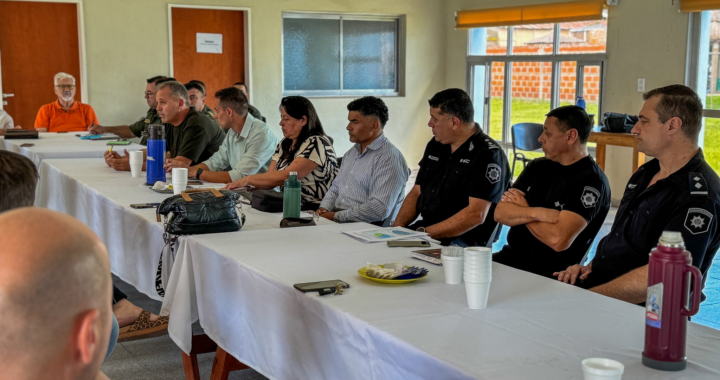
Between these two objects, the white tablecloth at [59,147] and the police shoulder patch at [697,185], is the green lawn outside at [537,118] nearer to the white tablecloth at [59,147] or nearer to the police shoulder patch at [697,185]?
the white tablecloth at [59,147]

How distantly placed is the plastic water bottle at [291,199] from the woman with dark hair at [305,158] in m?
0.90

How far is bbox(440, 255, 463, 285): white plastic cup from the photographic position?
2020 mm

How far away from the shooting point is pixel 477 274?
1790mm

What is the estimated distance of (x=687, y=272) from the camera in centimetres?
142

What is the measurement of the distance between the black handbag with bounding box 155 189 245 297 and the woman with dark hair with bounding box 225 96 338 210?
3.65ft

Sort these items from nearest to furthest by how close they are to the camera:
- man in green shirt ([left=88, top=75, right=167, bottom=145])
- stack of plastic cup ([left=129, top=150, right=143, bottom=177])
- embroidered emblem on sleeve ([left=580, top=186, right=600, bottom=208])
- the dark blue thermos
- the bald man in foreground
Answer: the bald man in foreground < embroidered emblem on sleeve ([left=580, top=186, right=600, bottom=208]) < the dark blue thermos < stack of plastic cup ([left=129, top=150, right=143, bottom=177]) < man in green shirt ([left=88, top=75, right=167, bottom=145])

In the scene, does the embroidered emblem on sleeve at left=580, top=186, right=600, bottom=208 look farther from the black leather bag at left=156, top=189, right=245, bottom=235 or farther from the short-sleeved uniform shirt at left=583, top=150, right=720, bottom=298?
the black leather bag at left=156, top=189, right=245, bottom=235

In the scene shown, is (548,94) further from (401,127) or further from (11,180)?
(11,180)

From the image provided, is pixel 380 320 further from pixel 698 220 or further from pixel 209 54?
pixel 209 54

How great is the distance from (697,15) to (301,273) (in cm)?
574

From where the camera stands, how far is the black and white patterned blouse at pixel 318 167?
3994 mm

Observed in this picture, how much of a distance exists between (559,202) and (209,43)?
6.45 metres

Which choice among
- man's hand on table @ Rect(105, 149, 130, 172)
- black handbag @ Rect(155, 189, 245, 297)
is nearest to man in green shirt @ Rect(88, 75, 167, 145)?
man's hand on table @ Rect(105, 149, 130, 172)

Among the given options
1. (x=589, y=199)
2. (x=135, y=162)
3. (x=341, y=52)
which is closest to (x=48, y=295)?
(x=589, y=199)
